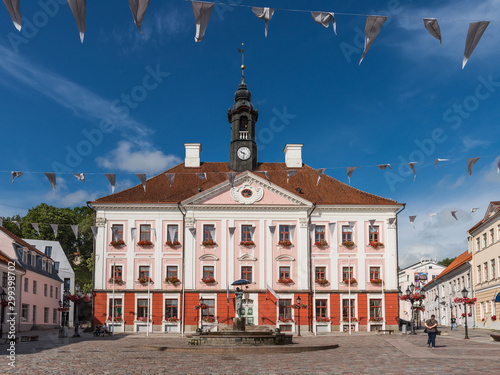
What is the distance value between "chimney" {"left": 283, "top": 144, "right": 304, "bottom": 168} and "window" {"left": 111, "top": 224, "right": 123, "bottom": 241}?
16.0 meters

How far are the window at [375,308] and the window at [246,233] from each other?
10.9m

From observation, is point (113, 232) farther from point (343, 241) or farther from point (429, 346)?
point (429, 346)

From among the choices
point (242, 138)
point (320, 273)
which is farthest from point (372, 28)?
point (242, 138)

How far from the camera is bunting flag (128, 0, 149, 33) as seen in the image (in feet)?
37.7

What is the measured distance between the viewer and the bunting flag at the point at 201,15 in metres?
12.6

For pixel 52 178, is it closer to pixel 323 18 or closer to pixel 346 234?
pixel 323 18

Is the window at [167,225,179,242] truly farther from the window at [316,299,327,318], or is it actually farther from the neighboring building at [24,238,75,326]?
the neighboring building at [24,238,75,326]

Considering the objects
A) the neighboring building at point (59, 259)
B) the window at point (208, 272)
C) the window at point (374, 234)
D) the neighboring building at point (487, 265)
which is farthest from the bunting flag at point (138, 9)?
the neighboring building at point (59, 259)

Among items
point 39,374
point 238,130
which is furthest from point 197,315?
point 39,374

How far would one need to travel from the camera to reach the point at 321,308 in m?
45.5

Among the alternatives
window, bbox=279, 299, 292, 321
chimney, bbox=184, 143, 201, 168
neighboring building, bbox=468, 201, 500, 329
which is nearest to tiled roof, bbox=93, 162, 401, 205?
chimney, bbox=184, 143, 201, 168

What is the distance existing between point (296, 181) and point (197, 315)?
1424 cm

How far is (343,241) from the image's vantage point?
46.8m

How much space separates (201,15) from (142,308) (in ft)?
117
